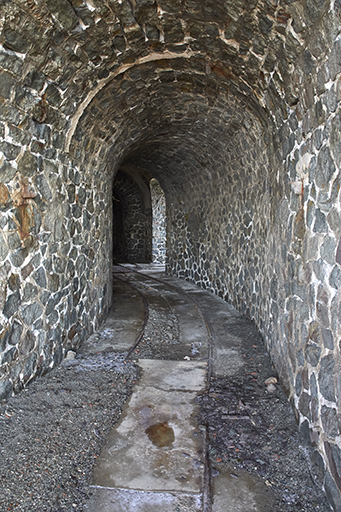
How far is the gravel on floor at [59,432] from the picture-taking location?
2.62 meters

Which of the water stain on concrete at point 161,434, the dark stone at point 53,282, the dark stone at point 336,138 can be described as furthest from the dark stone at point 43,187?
the dark stone at point 336,138

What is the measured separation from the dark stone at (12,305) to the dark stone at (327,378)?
9.75 feet

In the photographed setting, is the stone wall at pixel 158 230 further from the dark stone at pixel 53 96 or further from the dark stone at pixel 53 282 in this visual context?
the dark stone at pixel 53 96

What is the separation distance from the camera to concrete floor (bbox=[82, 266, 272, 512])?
2578 millimetres

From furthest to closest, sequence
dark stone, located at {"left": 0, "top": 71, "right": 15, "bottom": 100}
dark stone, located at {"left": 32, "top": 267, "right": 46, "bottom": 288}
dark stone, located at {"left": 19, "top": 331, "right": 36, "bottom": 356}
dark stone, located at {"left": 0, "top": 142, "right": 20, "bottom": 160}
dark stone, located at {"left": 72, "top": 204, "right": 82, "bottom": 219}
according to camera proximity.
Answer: dark stone, located at {"left": 72, "top": 204, "right": 82, "bottom": 219}
dark stone, located at {"left": 32, "top": 267, "right": 46, "bottom": 288}
dark stone, located at {"left": 19, "top": 331, "right": 36, "bottom": 356}
dark stone, located at {"left": 0, "top": 142, "right": 20, "bottom": 160}
dark stone, located at {"left": 0, "top": 71, "right": 15, "bottom": 100}

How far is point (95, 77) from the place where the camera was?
14.8 ft

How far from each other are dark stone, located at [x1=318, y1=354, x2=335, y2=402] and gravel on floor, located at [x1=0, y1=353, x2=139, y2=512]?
186cm

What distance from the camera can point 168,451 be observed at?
313cm

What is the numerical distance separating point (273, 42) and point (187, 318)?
5049 mm

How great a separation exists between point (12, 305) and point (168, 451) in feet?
6.93

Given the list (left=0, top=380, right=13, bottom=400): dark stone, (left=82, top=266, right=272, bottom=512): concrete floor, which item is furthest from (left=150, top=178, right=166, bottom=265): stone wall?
(left=0, top=380, right=13, bottom=400): dark stone

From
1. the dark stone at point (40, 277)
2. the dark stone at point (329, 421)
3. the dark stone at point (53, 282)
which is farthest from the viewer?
the dark stone at point (53, 282)

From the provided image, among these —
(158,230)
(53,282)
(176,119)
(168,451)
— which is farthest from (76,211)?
(158,230)

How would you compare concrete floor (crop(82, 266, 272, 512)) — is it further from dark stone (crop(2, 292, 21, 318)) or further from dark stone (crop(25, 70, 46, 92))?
dark stone (crop(25, 70, 46, 92))
